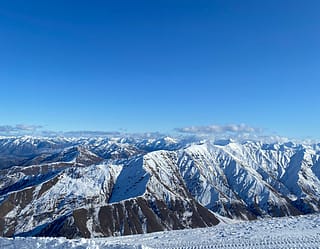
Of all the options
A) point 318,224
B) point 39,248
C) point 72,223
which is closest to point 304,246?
point 318,224

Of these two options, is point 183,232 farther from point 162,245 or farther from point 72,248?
point 72,248

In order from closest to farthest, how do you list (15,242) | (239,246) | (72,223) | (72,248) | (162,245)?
1. (72,248)
2. (15,242)
3. (239,246)
4. (162,245)
5. (72,223)

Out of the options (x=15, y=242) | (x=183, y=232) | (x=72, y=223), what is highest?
(x=15, y=242)

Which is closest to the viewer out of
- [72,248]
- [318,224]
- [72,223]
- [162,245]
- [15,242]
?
[72,248]

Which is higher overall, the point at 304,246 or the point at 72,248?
the point at 72,248

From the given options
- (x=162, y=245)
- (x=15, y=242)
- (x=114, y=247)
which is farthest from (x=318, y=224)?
(x=15, y=242)

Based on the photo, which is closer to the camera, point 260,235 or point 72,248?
point 72,248
